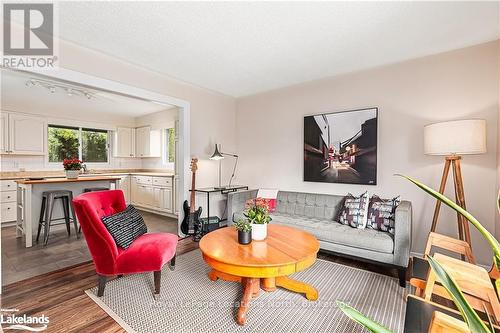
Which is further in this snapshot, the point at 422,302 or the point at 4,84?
the point at 4,84

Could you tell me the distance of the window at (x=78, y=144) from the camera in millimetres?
5465

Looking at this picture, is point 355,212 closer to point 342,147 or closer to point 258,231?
point 342,147

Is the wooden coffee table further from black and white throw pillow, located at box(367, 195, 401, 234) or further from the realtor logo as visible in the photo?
the realtor logo

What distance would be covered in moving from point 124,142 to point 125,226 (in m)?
4.71

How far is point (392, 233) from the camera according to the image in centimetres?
262

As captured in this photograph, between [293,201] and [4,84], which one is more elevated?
[4,84]

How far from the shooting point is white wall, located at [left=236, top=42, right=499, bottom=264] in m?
2.62

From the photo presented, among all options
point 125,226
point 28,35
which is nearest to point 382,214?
point 125,226

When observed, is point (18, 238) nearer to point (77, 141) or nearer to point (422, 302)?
point (77, 141)

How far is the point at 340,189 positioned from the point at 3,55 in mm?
4108

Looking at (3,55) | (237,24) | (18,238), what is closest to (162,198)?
(18,238)

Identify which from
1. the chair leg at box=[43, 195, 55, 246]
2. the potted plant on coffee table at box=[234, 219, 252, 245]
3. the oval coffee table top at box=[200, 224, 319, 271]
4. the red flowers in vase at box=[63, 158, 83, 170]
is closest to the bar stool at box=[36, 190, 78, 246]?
the chair leg at box=[43, 195, 55, 246]

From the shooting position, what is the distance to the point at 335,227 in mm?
2902

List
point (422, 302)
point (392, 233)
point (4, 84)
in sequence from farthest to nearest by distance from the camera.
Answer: point (4, 84) < point (392, 233) < point (422, 302)
